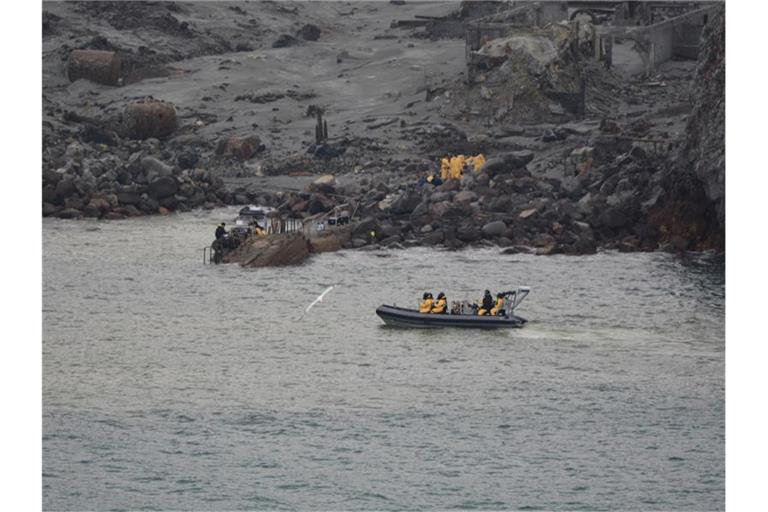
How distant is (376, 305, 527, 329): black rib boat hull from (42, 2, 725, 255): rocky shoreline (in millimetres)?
12555

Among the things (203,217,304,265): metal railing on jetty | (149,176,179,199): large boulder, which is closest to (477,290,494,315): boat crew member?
(203,217,304,265): metal railing on jetty

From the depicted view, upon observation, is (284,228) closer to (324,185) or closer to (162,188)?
(324,185)

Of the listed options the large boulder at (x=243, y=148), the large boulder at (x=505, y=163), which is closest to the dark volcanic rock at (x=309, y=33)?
the large boulder at (x=243, y=148)

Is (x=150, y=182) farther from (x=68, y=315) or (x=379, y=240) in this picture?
(x=68, y=315)

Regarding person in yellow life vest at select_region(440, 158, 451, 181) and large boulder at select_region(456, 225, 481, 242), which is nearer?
large boulder at select_region(456, 225, 481, 242)

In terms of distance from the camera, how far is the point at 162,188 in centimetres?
7925

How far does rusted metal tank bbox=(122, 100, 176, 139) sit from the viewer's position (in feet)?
297

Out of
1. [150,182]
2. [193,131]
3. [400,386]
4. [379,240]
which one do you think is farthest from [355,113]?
[400,386]

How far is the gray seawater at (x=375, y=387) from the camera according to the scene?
138 ft

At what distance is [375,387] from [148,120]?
43323 mm

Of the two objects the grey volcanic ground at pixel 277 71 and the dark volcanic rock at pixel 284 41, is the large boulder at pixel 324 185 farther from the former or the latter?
the dark volcanic rock at pixel 284 41

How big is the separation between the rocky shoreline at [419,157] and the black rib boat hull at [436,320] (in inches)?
494

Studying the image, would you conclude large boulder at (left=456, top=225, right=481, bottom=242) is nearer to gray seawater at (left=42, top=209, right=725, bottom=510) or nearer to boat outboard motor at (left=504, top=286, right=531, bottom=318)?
gray seawater at (left=42, top=209, right=725, bottom=510)
